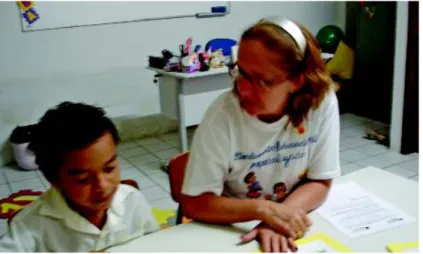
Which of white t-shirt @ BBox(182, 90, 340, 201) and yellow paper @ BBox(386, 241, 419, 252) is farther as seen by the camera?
white t-shirt @ BBox(182, 90, 340, 201)

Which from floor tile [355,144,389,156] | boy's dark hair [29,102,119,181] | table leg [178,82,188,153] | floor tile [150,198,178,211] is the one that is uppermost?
boy's dark hair [29,102,119,181]

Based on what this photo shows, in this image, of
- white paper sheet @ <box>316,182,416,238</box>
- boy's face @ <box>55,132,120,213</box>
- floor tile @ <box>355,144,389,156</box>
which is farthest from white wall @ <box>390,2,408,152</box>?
boy's face @ <box>55,132,120,213</box>

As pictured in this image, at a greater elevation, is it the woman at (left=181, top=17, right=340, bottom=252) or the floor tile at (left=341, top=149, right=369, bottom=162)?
the woman at (left=181, top=17, right=340, bottom=252)

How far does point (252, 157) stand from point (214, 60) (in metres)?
2.23

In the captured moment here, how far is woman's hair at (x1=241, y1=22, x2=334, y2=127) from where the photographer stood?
1.14 meters

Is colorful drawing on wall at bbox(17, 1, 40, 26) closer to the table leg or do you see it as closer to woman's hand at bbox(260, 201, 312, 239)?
the table leg

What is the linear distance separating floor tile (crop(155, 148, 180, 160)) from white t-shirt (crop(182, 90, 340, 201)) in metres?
2.59

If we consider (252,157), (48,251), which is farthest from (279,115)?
(48,251)

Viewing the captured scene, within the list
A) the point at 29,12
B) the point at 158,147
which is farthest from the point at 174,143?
the point at 29,12

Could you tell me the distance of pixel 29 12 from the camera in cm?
372

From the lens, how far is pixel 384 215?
4.10ft

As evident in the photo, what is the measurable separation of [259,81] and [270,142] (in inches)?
7.5

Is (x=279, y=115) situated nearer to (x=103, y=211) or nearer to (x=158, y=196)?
(x=103, y=211)

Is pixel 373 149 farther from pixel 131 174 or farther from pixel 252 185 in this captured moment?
pixel 252 185
